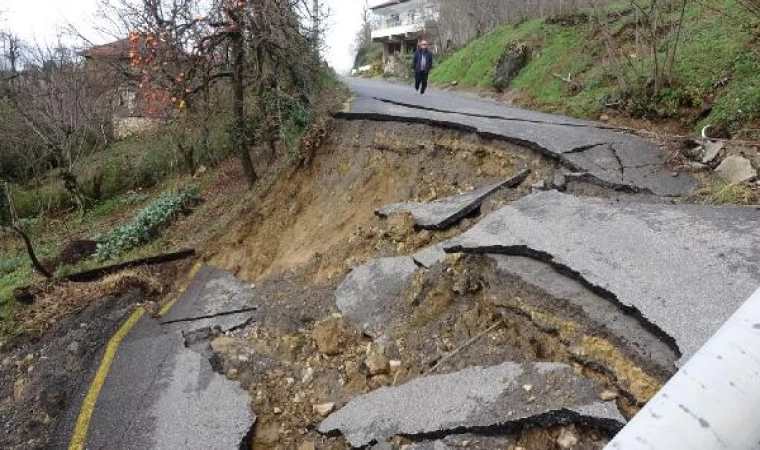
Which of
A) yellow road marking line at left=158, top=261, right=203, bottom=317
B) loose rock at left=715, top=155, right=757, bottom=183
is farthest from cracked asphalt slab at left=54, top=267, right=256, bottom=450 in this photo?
loose rock at left=715, top=155, right=757, bottom=183

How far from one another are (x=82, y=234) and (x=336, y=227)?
8908mm

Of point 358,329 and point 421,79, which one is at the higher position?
point 421,79

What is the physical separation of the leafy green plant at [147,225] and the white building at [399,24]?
25153mm

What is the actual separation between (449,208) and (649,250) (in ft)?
8.22

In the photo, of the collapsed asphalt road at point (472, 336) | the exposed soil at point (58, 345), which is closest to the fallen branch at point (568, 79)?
the collapsed asphalt road at point (472, 336)

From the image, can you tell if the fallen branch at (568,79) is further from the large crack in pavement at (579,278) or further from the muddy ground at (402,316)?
the large crack in pavement at (579,278)

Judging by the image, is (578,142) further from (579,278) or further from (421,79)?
(421,79)

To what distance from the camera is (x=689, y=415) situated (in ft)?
2.57

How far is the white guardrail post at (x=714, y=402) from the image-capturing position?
0.75 m

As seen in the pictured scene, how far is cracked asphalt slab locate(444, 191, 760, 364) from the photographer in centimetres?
338

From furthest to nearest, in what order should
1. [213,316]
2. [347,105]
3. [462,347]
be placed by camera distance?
[347,105]
[213,316]
[462,347]

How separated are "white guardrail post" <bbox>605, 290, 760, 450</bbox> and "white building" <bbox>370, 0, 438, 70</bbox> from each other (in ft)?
114

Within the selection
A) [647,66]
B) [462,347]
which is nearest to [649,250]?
[462,347]

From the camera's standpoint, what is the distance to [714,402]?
78cm
